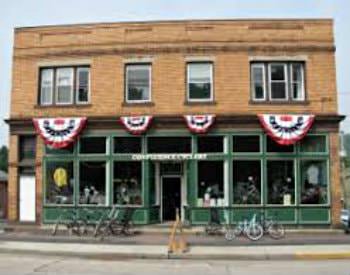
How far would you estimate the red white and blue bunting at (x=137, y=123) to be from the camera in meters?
26.5

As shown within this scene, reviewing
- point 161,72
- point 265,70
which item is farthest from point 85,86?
point 265,70

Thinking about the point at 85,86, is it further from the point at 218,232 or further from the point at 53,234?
the point at 218,232

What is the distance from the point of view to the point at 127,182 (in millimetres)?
27188

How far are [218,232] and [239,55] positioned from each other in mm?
7857

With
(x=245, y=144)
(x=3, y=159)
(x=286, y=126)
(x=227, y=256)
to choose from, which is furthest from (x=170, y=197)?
(x=3, y=159)

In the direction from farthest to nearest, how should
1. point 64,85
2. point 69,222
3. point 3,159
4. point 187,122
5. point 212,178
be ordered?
1. point 3,159
2. point 64,85
3. point 212,178
4. point 187,122
5. point 69,222

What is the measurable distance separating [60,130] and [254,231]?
9.84 m

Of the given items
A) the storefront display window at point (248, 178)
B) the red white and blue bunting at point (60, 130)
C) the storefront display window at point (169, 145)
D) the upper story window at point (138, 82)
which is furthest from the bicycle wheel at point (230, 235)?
the red white and blue bunting at point (60, 130)

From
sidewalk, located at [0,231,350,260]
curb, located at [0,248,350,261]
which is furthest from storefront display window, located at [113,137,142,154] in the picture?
curb, located at [0,248,350,261]

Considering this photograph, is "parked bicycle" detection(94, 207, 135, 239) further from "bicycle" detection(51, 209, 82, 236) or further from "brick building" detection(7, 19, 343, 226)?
"brick building" detection(7, 19, 343, 226)

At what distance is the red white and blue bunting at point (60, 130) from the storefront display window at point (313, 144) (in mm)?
9676

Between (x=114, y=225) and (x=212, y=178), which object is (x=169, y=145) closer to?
(x=212, y=178)

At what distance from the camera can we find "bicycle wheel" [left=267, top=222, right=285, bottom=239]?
2366cm

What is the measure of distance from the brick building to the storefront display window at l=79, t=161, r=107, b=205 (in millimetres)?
48
